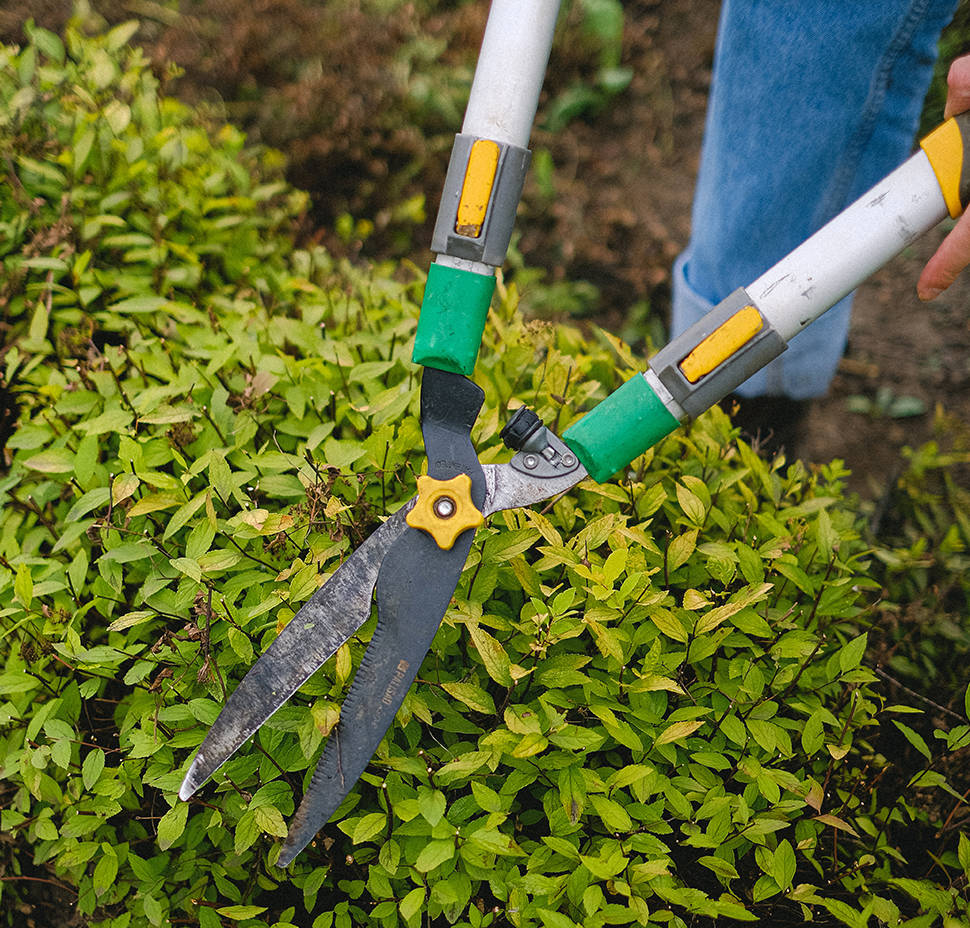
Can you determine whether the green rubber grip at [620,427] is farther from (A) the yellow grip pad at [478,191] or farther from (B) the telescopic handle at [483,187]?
(A) the yellow grip pad at [478,191]

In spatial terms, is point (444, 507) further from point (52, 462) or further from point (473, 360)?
point (52, 462)

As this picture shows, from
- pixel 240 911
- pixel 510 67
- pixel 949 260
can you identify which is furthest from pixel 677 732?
pixel 510 67

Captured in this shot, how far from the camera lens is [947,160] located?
126 centimetres

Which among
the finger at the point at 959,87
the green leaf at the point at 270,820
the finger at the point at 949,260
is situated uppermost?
the finger at the point at 959,87

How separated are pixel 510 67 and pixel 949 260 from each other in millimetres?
915

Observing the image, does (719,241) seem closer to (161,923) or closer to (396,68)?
(396,68)

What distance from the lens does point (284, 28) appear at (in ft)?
10.3

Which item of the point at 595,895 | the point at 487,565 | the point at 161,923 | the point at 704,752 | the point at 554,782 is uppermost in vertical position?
the point at 487,565

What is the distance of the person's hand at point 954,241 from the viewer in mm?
1300

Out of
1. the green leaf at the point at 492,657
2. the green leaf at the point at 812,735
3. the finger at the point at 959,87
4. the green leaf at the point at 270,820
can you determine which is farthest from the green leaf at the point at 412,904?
the finger at the point at 959,87

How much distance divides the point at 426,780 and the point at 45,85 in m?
2.31

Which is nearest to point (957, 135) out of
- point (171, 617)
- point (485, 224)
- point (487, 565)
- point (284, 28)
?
point (485, 224)

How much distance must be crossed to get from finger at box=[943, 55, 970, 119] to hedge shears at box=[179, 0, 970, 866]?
0.03 m

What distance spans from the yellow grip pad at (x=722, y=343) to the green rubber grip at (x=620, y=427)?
82mm
